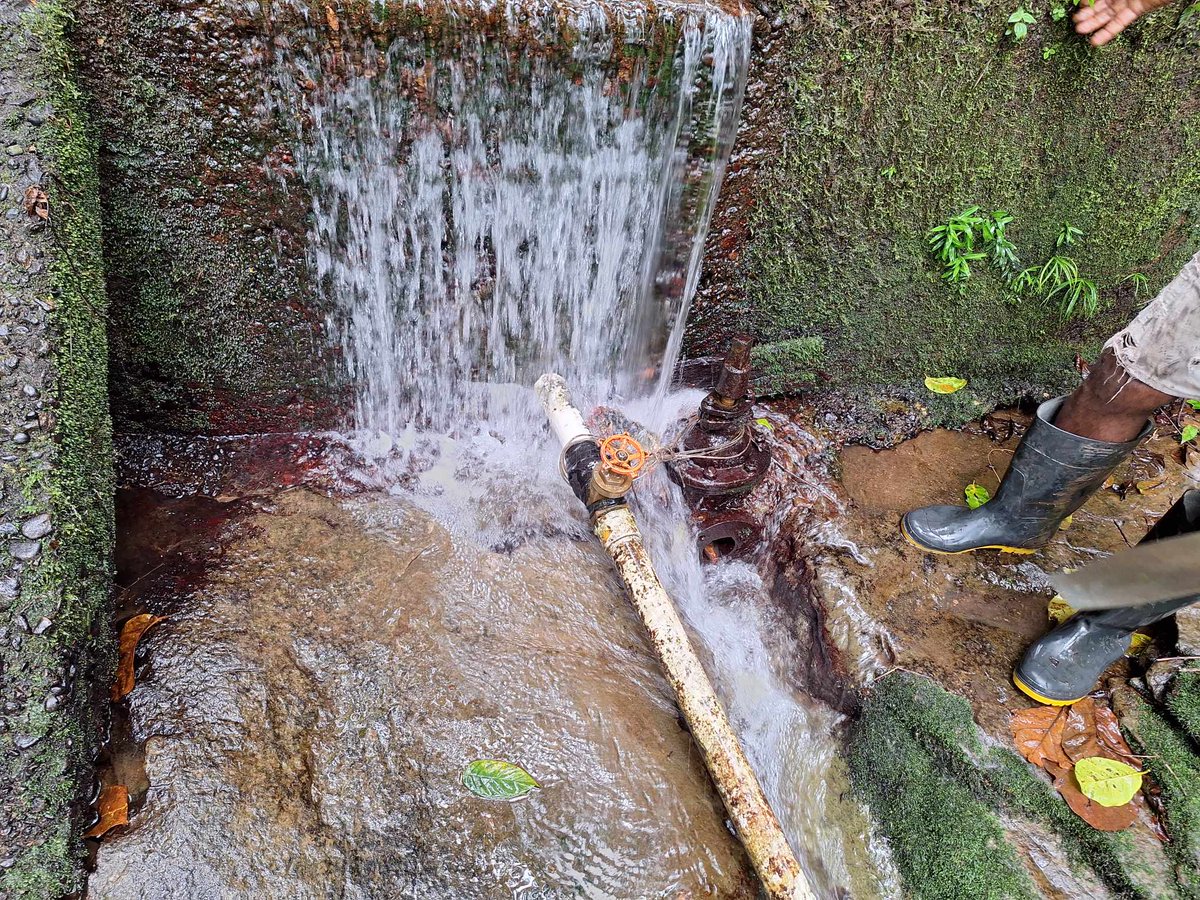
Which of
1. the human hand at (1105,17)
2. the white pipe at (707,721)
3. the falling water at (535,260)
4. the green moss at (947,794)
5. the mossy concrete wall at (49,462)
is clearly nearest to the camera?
the mossy concrete wall at (49,462)

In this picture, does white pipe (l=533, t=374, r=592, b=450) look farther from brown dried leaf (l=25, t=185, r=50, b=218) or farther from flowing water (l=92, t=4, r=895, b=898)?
brown dried leaf (l=25, t=185, r=50, b=218)

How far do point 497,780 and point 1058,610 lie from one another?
94.8 inches

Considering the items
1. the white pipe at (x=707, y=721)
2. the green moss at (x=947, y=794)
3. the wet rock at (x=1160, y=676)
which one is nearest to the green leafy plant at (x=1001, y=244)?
the wet rock at (x=1160, y=676)

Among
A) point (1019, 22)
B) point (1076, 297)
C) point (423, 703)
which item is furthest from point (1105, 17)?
point (423, 703)

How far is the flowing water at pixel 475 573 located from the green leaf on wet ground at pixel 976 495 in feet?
4.14

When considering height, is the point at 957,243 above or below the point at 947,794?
above

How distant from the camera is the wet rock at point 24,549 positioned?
189 cm

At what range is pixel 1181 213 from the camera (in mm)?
3602

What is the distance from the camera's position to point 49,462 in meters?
2.04

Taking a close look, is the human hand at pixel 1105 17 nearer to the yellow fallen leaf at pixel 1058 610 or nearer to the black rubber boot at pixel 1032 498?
the black rubber boot at pixel 1032 498

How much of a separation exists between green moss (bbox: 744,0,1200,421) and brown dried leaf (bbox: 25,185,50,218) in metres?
2.68

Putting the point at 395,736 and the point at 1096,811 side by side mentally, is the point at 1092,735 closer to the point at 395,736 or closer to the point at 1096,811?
the point at 1096,811

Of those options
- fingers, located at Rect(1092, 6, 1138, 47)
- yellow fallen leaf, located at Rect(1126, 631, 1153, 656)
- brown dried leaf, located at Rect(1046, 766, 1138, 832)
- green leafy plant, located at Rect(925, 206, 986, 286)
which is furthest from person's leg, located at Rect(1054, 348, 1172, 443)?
fingers, located at Rect(1092, 6, 1138, 47)

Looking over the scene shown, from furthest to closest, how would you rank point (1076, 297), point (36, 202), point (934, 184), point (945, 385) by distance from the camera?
point (945, 385) → point (1076, 297) → point (934, 184) → point (36, 202)
